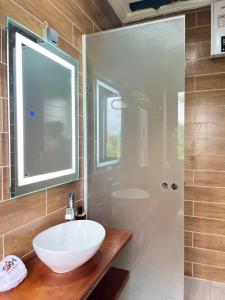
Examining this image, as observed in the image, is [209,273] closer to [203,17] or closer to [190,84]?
[190,84]

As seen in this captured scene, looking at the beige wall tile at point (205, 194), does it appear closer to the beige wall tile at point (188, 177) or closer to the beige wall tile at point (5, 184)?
the beige wall tile at point (188, 177)

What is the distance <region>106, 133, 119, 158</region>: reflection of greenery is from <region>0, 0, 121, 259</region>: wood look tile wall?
218 mm

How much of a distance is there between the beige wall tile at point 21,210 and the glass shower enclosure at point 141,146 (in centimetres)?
59

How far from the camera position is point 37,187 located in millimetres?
1324

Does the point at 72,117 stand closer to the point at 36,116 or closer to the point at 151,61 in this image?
the point at 36,116

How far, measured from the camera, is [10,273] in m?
1.03

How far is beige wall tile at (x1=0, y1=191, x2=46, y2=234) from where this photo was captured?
3.70 ft

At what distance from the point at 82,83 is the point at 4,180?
103 centimetres

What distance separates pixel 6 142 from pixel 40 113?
0.96 feet

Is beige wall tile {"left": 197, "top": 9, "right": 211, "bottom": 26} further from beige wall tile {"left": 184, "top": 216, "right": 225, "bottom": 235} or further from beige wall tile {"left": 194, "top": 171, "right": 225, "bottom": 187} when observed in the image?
beige wall tile {"left": 184, "top": 216, "right": 225, "bottom": 235}

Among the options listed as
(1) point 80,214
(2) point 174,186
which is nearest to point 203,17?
(2) point 174,186

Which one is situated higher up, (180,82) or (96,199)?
(180,82)

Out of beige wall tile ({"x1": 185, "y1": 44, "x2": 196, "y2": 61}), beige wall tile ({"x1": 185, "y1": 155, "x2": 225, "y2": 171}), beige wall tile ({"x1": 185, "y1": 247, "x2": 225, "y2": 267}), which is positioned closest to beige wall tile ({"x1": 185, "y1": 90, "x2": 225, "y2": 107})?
beige wall tile ({"x1": 185, "y1": 44, "x2": 196, "y2": 61})

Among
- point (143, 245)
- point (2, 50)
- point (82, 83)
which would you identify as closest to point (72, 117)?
point (82, 83)
